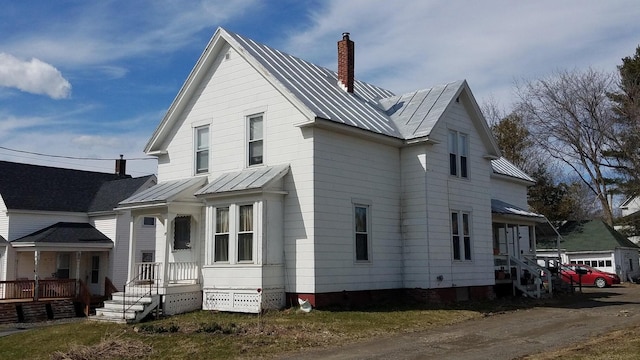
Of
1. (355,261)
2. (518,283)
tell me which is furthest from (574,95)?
(355,261)

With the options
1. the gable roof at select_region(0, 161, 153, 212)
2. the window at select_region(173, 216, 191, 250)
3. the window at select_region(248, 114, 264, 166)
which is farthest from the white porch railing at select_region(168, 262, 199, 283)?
the gable roof at select_region(0, 161, 153, 212)

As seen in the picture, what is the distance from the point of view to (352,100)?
22.8 meters

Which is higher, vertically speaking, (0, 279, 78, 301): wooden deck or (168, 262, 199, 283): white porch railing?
(168, 262, 199, 283): white porch railing

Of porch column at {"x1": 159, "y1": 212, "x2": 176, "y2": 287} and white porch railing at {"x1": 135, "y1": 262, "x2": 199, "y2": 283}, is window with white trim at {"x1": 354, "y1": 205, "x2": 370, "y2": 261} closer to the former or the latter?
white porch railing at {"x1": 135, "y1": 262, "x2": 199, "y2": 283}

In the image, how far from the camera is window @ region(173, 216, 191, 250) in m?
21.8

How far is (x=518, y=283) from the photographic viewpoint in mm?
25438

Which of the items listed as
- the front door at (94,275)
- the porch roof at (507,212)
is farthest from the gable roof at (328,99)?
the front door at (94,275)

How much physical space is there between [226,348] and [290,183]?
22.3ft

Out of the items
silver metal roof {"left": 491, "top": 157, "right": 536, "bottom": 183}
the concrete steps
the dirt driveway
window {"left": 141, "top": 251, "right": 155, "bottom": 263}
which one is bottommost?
the dirt driveway

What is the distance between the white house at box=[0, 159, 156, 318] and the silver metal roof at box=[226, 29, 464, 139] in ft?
68.1

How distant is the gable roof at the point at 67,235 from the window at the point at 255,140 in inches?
826

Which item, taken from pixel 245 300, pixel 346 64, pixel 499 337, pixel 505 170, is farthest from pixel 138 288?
pixel 505 170

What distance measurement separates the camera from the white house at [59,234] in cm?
3597

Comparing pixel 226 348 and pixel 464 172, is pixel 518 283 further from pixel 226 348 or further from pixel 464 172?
pixel 226 348
